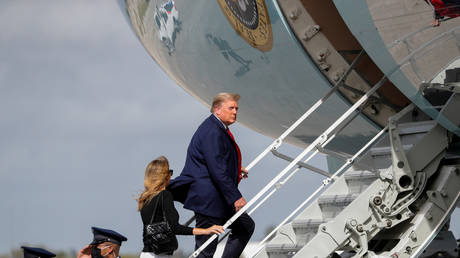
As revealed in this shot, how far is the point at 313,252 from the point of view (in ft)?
15.2

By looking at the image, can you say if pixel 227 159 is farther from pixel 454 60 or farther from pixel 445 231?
pixel 445 231

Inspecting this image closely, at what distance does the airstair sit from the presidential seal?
115cm

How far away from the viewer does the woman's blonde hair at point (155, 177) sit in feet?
14.5

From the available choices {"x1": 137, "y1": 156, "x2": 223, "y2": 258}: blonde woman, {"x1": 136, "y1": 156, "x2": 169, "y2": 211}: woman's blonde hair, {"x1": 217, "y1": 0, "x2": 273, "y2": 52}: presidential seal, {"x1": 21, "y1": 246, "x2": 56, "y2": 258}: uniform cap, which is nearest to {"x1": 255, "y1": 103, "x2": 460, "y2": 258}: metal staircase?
{"x1": 137, "y1": 156, "x2": 223, "y2": 258}: blonde woman

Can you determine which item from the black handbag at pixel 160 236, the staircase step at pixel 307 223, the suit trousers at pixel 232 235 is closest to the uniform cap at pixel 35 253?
the black handbag at pixel 160 236

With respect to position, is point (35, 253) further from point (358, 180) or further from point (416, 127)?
point (416, 127)

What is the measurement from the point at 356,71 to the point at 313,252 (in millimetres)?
1730

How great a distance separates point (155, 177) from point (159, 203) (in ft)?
0.55

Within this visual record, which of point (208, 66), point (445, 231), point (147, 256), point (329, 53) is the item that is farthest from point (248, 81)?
point (147, 256)

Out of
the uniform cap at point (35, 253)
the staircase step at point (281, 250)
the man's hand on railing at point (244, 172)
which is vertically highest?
the man's hand on railing at point (244, 172)

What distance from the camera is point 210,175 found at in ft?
14.5

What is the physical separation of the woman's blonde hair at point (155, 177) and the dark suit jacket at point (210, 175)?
0.10 metres

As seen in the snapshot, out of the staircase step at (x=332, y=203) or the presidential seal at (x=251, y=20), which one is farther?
the presidential seal at (x=251, y=20)

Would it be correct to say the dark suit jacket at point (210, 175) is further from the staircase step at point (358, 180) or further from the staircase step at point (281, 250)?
the staircase step at point (358, 180)
